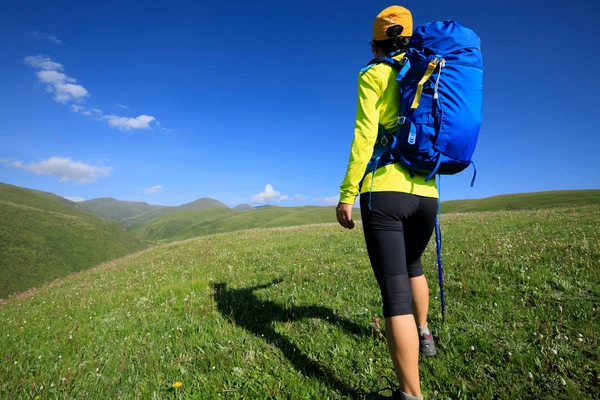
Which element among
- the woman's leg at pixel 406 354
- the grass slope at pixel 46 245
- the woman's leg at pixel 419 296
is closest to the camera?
the woman's leg at pixel 406 354

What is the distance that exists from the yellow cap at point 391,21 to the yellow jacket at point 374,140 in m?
0.43

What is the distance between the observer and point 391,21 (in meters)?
3.44

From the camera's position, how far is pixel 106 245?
487 ft

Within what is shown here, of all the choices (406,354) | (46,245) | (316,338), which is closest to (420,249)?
(406,354)

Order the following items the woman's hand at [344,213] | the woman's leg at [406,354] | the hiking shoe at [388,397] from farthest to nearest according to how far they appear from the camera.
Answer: the woman's hand at [344,213] < the hiking shoe at [388,397] < the woman's leg at [406,354]

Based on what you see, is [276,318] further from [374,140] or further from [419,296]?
[374,140]

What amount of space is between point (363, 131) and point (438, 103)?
0.82 m

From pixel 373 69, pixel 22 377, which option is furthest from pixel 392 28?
pixel 22 377

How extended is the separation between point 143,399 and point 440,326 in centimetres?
462

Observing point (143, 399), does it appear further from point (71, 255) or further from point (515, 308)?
point (71, 255)

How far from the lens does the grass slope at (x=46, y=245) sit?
10131cm

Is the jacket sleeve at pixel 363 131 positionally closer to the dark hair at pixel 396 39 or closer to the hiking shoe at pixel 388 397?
the dark hair at pixel 396 39

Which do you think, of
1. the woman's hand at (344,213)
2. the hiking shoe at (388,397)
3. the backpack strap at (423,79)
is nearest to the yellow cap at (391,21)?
the backpack strap at (423,79)

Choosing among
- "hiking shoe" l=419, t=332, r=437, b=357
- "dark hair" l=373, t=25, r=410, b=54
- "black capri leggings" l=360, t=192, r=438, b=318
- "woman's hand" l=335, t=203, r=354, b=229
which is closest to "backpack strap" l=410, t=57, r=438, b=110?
"dark hair" l=373, t=25, r=410, b=54
